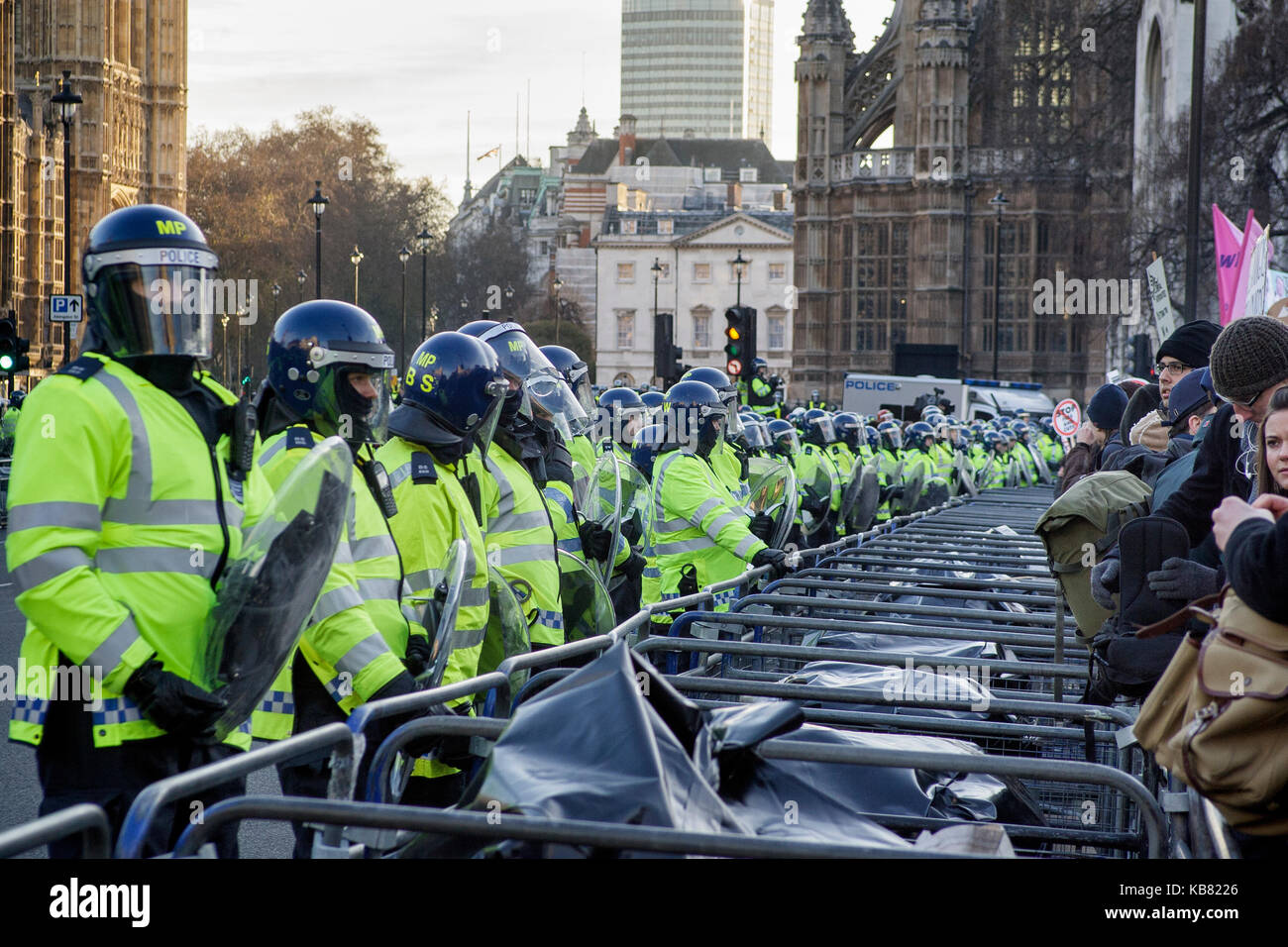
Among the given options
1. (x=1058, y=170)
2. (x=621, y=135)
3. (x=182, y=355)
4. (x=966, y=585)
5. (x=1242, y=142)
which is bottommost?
(x=966, y=585)

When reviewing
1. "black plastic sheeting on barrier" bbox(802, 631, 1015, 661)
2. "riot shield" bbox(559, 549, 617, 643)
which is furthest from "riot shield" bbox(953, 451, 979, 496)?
"riot shield" bbox(559, 549, 617, 643)

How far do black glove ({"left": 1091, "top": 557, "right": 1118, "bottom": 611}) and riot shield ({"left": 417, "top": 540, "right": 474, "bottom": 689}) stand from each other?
188 centimetres

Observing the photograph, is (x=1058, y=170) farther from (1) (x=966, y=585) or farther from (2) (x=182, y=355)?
(2) (x=182, y=355)

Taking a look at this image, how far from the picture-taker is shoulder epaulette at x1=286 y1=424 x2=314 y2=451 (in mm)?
4797

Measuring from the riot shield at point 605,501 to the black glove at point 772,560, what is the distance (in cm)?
96

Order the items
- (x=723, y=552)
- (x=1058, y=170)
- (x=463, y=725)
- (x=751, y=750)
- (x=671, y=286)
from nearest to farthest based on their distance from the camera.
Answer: (x=751, y=750), (x=463, y=725), (x=723, y=552), (x=1058, y=170), (x=671, y=286)

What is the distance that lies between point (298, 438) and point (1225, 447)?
2856 millimetres

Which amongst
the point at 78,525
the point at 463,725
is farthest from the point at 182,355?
the point at 463,725

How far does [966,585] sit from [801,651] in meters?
2.83

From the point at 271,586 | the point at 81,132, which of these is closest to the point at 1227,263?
the point at 271,586

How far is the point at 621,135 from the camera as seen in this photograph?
120 meters

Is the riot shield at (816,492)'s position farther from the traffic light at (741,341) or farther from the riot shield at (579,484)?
the riot shield at (579,484)

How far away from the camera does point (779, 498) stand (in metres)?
10.5

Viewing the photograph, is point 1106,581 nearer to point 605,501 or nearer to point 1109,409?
point 605,501
